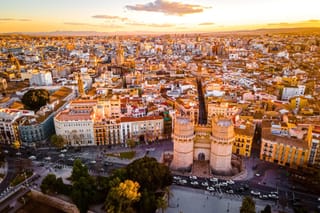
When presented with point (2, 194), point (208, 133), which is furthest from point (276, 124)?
point (2, 194)

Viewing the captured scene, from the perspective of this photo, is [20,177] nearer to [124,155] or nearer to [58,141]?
[58,141]

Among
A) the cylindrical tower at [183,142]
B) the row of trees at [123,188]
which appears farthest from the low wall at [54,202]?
the cylindrical tower at [183,142]

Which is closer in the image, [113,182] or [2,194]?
[113,182]

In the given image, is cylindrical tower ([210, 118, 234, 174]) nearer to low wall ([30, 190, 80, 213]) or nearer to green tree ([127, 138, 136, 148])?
green tree ([127, 138, 136, 148])

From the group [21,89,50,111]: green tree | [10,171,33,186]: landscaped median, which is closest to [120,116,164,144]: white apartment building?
[10,171,33,186]: landscaped median

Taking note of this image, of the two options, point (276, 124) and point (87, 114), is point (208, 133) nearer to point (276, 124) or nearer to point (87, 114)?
point (276, 124)
